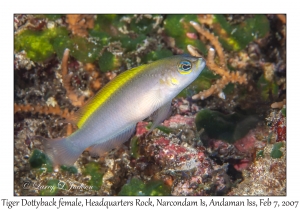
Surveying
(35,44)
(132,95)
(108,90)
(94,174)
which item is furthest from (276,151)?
(35,44)

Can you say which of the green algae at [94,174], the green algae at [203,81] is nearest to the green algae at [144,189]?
the green algae at [94,174]

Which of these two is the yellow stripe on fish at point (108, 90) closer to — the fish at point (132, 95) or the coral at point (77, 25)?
the fish at point (132, 95)

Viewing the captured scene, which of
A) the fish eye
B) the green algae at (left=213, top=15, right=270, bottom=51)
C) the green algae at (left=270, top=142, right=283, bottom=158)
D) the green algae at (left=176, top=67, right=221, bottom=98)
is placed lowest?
the green algae at (left=270, top=142, right=283, bottom=158)

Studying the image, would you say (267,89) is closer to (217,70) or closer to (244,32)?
(217,70)

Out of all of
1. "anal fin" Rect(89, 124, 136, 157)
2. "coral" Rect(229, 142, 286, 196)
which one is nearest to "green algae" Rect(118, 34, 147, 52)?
"anal fin" Rect(89, 124, 136, 157)

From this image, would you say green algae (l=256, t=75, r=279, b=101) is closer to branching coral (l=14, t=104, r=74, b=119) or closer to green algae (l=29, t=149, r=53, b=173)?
branching coral (l=14, t=104, r=74, b=119)
